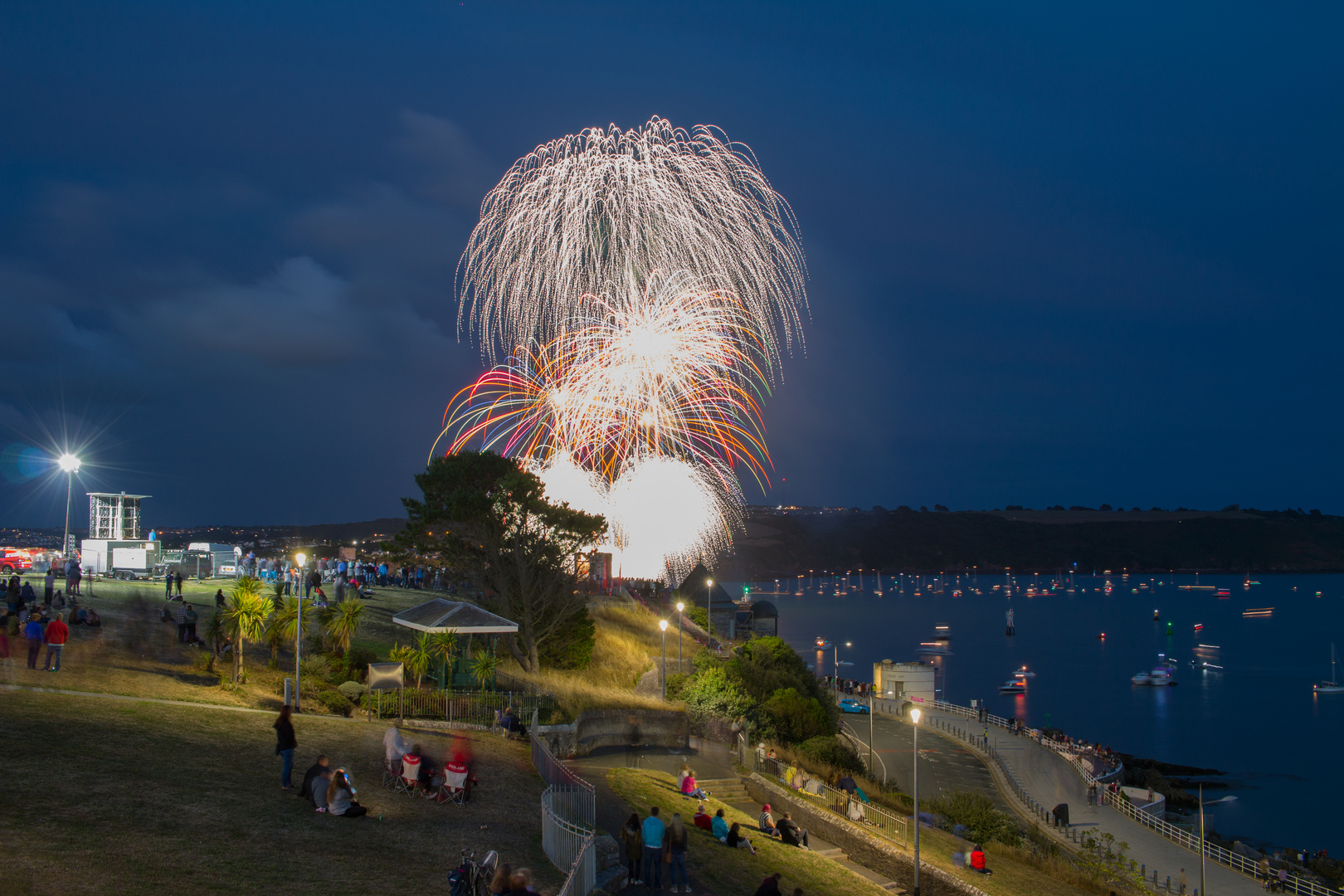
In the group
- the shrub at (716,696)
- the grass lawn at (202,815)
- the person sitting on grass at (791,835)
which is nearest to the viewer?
the grass lawn at (202,815)

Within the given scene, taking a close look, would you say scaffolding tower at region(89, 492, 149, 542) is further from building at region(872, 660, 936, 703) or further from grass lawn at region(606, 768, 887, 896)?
building at region(872, 660, 936, 703)

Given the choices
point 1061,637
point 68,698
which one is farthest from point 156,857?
point 1061,637

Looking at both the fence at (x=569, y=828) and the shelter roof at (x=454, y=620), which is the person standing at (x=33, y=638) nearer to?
the shelter roof at (x=454, y=620)

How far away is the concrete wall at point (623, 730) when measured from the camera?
23.7 m

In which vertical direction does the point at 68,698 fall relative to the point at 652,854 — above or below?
above

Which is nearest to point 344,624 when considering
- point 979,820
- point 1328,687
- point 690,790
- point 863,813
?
point 690,790

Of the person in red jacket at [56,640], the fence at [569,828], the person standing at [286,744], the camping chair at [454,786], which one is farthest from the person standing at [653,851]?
the person in red jacket at [56,640]

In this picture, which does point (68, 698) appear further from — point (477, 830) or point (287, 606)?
point (477, 830)

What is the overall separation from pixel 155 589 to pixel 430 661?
16.1 metres

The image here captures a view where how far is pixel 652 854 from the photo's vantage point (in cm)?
1287

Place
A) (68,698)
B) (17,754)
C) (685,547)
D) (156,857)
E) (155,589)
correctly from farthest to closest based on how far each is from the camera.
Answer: (685,547)
(155,589)
(68,698)
(17,754)
(156,857)

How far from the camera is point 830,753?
31672 millimetres

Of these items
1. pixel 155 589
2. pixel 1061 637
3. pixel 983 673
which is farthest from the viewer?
pixel 1061 637

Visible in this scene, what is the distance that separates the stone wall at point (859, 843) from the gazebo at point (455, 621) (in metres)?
7.69
